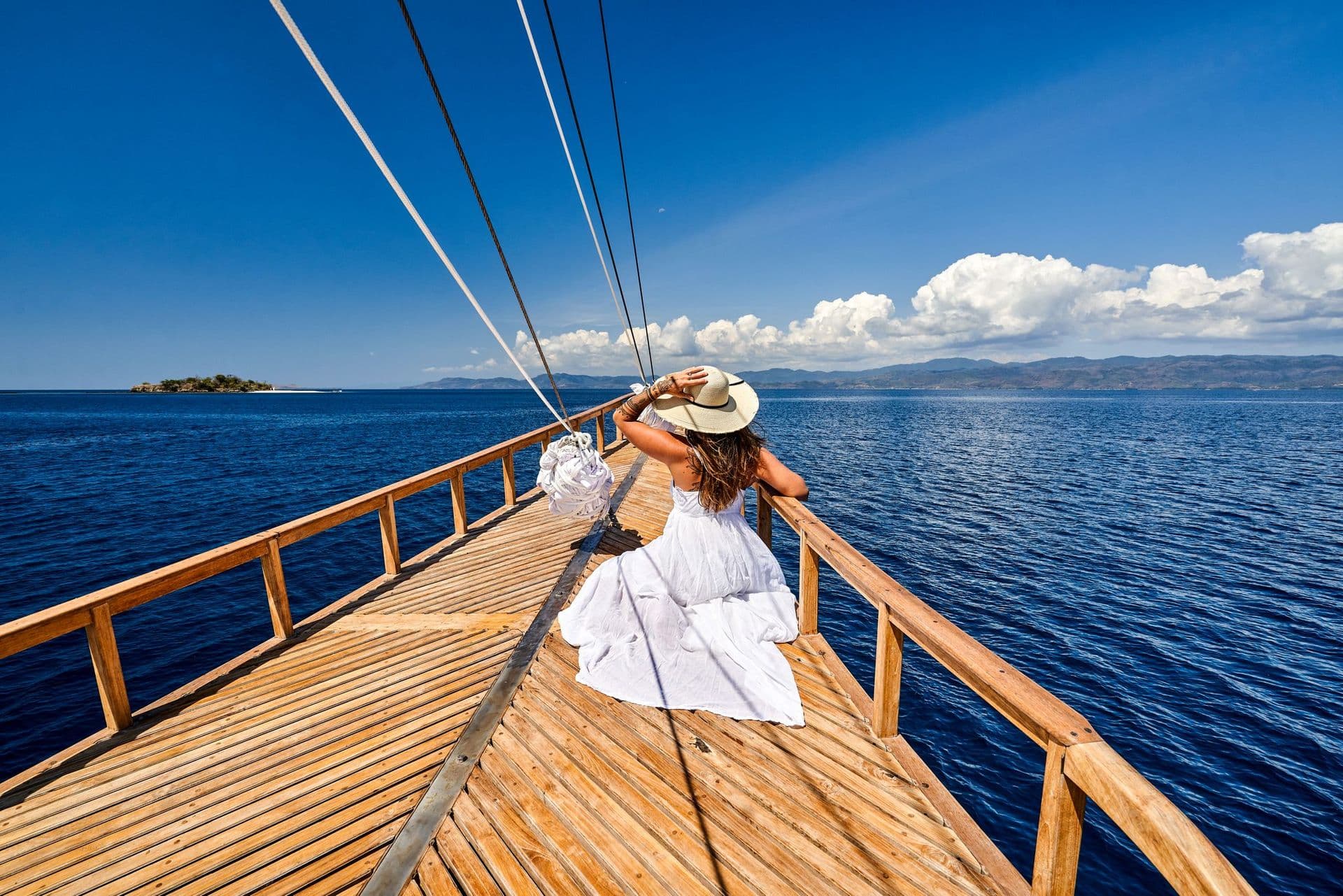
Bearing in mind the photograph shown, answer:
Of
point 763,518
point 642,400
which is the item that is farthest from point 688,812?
point 763,518

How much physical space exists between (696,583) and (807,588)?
864mm

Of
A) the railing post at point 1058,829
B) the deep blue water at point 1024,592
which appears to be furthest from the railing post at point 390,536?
the deep blue water at point 1024,592

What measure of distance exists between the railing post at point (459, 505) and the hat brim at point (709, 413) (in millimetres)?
4071

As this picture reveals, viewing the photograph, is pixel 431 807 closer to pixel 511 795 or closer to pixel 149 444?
pixel 511 795

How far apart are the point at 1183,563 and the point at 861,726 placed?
16.7 meters

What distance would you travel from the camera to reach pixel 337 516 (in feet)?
16.4

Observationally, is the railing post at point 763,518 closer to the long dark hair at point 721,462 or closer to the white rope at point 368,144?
the long dark hair at point 721,462

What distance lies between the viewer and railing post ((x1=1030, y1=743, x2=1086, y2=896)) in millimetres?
1722

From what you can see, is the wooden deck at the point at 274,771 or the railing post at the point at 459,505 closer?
the wooden deck at the point at 274,771

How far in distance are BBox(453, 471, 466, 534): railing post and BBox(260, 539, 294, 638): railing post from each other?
2494 millimetres

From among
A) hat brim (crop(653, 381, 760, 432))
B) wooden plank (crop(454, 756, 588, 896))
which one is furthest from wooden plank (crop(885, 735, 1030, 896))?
hat brim (crop(653, 381, 760, 432))

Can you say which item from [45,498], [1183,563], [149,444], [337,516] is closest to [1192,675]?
[1183,563]

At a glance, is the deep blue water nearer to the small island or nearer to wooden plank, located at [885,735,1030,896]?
wooden plank, located at [885,735,1030,896]

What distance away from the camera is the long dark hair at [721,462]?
157 inches
